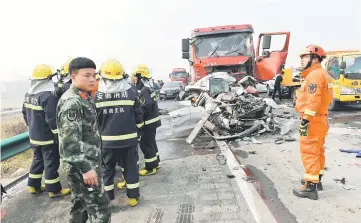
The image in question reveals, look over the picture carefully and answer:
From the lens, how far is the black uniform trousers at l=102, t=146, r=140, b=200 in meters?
3.97

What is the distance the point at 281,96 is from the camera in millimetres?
17219

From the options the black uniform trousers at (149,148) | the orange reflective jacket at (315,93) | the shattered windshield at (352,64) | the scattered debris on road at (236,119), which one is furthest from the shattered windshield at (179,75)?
the orange reflective jacket at (315,93)

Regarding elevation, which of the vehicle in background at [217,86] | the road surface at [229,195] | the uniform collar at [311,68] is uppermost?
the uniform collar at [311,68]

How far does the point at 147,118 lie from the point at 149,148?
51 centimetres

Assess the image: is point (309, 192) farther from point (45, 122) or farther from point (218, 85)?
point (218, 85)

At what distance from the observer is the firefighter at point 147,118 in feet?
17.3

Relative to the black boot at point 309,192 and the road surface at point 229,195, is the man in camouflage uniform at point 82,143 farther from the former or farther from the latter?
the black boot at point 309,192

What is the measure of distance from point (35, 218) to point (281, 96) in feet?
50.6

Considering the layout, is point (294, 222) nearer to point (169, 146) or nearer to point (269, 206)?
point (269, 206)

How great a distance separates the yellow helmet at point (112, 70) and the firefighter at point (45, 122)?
95cm

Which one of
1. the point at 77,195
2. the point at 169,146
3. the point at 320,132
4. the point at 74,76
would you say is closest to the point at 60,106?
the point at 74,76

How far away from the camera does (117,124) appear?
3.94 m

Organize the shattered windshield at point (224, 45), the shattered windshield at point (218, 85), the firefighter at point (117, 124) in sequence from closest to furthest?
the firefighter at point (117, 124), the shattered windshield at point (218, 85), the shattered windshield at point (224, 45)

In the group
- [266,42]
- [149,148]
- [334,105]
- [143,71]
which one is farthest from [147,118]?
[334,105]
